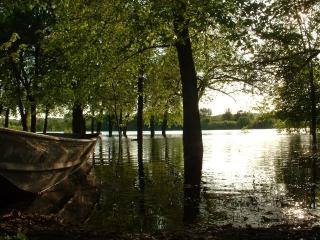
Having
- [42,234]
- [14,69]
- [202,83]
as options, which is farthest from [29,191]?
[14,69]

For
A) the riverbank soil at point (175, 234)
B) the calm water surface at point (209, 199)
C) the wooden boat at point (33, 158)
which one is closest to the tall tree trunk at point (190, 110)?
the calm water surface at point (209, 199)

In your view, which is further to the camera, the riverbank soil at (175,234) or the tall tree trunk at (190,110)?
the tall tree trunk at (190,110)

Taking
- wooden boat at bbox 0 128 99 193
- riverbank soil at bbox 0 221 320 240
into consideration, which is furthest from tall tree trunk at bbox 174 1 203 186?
riverbank soil at bbox 0 221 320 240

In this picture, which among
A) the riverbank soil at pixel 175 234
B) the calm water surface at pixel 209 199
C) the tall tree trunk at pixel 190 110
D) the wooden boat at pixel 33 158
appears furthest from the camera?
the tall tree trunk at pixel 190 110

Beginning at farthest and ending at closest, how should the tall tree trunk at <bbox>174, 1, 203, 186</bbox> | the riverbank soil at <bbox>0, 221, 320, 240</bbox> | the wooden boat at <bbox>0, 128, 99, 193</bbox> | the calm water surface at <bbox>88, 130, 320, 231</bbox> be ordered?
the tall tree trunk at <bbox>174, 1, 203, 186</bbox> < the wooden boat at <bbox>0, 128, 99, 193</bbox> < the calm water surface at <bbox>88, 130, 320, 231</bbox> < the riverbank soil at <bbox>0, 221, 320, 240</bbox>

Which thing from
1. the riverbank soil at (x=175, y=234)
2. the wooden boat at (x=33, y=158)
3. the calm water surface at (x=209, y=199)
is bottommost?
the calm water surface at (x=209, y=199)

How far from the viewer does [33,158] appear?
582 inches

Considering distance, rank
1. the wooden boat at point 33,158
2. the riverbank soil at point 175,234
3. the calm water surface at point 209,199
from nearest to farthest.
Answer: the riverbank soil at point 175,234 → the calm water surface at point 209,199 → the wooden boat at point 33,158

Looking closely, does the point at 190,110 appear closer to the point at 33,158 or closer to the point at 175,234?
the point at 33,158

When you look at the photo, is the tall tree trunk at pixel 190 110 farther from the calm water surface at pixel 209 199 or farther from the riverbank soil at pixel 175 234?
the riverbank soil at pixel 175 234

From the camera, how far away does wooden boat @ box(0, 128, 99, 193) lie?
44.0 ft

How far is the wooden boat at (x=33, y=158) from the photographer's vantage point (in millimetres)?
13422

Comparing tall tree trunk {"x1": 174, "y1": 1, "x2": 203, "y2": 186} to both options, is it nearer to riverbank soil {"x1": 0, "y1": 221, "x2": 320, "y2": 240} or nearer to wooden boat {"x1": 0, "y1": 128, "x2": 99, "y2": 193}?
wooden boat {"x1": 0, "y1": 128, "x2": 99, "y2": 193}

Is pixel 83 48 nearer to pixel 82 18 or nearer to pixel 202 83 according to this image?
pixel 82 18
